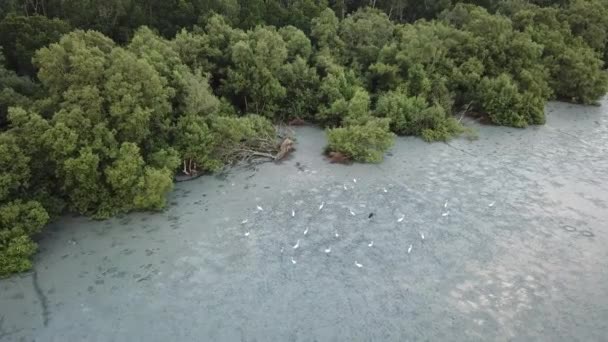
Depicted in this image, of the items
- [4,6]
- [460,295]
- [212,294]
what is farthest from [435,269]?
[4,6]

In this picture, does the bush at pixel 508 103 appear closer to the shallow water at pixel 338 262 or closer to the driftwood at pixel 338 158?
the shallow water at pixel 338 262

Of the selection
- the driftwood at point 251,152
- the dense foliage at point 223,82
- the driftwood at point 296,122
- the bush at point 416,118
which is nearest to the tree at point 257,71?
the dense foliage at point 223,82

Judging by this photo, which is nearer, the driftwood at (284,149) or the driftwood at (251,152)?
the driftwood at (251,152)

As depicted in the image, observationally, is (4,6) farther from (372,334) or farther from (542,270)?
(542,270)

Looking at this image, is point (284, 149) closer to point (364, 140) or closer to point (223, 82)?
point (364, 140)

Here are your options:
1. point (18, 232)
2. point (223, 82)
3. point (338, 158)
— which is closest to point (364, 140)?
point (338, 158)

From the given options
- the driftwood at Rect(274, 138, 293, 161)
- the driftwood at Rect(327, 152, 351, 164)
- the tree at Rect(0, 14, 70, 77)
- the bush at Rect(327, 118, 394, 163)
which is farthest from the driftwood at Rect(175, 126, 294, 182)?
the tree at Rect(0, 14, 70, 77)
